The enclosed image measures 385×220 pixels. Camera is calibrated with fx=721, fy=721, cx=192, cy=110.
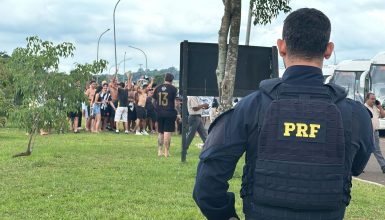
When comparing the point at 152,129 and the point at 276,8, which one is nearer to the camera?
the point at 276,8

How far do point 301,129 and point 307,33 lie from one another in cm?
40

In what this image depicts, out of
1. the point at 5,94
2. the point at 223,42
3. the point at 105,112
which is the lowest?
the point at 105,112

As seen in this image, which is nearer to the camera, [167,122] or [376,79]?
[167,122]

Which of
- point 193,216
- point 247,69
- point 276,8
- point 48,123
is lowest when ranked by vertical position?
point 193,216

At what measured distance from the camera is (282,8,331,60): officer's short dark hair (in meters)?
3.04

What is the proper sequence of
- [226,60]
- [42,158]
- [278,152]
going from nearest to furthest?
1. [278,152]
2. [226,60]
3. [42,158]

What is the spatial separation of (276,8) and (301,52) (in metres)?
9.91

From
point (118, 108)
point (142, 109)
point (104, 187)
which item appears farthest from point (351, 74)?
point (104, 187)

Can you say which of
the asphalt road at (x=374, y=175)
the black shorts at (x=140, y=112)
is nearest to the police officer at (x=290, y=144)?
the asphalt road at (x=374, y=175)

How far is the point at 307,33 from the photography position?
3.03 metres

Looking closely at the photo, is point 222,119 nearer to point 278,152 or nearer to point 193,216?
point 278,152

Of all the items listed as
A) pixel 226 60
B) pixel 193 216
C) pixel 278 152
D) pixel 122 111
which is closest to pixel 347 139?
pixel 278 152

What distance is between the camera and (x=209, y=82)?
13.2m

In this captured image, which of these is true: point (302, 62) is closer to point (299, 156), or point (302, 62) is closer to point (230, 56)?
point (299, 156)
